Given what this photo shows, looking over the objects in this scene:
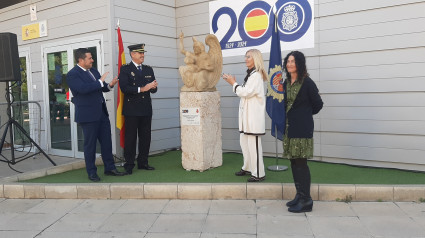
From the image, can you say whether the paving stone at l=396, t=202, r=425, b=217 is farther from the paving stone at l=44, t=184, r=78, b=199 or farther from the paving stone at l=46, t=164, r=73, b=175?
the paving stone at l=46, t=164, r=73, b=175

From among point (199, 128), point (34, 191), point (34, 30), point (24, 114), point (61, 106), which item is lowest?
point (34, 191)

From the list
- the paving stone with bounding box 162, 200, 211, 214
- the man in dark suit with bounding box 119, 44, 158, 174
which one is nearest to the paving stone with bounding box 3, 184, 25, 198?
the man in dark suit with bounding box 119, 44, 158, 174

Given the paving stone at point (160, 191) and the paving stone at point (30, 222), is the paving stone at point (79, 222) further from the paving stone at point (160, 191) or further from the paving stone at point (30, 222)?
the paving stone at point (160, 191)

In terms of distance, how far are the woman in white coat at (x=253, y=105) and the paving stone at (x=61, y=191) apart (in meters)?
2.33

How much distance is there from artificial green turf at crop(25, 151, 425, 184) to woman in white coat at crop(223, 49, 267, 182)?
266 mm

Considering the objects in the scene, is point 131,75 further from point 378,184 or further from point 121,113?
point 378,184

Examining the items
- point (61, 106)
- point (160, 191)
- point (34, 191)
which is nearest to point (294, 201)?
point (160, 191)

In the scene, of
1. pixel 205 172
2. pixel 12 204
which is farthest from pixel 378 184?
pixel 12 204

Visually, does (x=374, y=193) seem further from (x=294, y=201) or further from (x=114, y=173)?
(x=114, y=173)

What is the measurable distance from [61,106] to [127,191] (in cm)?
351

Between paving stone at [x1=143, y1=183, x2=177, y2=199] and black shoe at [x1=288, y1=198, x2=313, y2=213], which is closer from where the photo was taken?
black shoe at [x1=288, y1=198, x2=313, y2=213]

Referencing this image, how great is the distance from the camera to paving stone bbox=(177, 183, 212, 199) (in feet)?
15.3

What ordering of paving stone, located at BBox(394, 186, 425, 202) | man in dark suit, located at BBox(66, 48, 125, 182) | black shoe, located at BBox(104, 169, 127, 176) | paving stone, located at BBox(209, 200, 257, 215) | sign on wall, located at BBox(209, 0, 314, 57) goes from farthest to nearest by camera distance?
sign on wall, located at BBox(209, 0, 314, 57) → black shoe, located at BBox(104, 169, 127, 176) → man in dark suit, located at BBox(66, 48, 125, 182) → paving stone, located at BBox(394, 186, 425, 202) → paving stone, located at BBox(209, 200, 257, 215)

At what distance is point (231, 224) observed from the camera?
12.5ft
